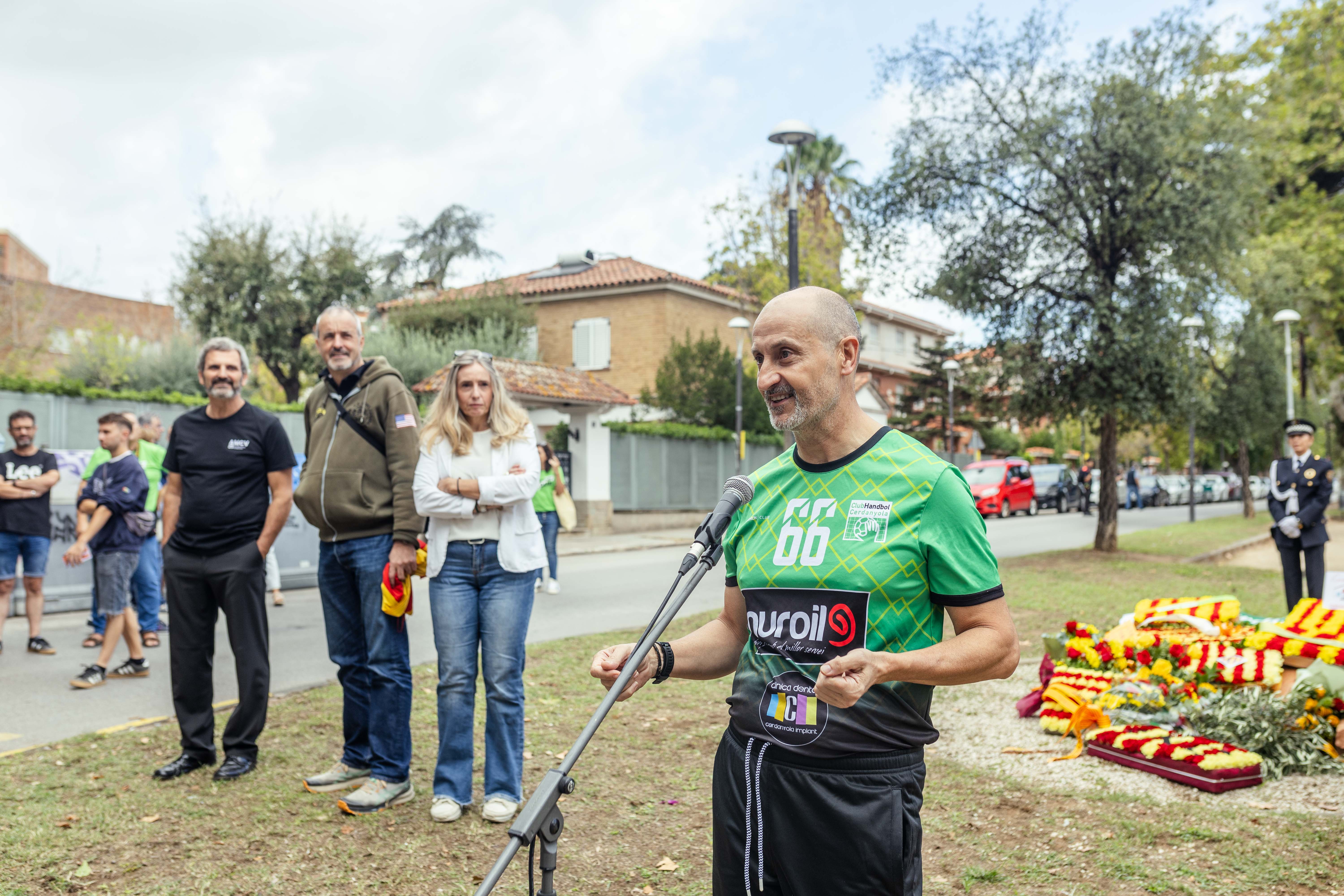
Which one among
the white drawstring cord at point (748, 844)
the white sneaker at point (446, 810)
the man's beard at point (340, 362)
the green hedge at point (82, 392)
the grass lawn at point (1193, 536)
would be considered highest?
the green hedge at point (82, 392)

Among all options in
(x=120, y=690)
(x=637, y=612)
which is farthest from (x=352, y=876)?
(x=637, y=612)

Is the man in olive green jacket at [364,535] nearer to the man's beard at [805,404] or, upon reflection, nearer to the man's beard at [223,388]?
the man's beard at [223,388]

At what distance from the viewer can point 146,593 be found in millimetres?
8562

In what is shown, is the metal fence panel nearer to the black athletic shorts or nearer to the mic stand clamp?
the black athletic shorts

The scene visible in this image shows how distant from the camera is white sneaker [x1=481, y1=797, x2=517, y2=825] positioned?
4.20m

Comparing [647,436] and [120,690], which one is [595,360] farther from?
[120,690]

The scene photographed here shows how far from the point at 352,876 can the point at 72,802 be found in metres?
1.72

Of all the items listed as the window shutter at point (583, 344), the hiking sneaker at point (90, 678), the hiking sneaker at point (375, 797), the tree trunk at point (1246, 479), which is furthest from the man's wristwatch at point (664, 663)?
the tree trunk at point (1246, 479)

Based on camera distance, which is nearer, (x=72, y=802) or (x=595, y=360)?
(x=72, y=802)

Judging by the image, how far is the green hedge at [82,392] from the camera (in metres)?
14.0

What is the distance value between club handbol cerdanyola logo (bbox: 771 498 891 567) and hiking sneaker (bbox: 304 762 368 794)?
336 centimetres

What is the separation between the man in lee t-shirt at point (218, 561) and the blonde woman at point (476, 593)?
113 centimetres

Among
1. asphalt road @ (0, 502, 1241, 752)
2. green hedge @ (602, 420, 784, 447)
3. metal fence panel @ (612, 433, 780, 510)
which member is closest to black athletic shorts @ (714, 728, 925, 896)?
asphalt road @ (0, 502, 1241, 752)

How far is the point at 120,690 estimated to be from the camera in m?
6.95
